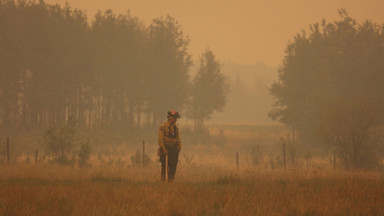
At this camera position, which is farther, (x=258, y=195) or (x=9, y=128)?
(x=9, y=128)

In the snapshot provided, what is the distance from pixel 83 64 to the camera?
47000 millimetres

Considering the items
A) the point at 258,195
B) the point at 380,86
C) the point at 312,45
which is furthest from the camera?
the point at 312,45

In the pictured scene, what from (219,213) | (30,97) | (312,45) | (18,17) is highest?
(18,17)

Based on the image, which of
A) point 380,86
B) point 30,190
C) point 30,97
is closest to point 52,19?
point 30,97

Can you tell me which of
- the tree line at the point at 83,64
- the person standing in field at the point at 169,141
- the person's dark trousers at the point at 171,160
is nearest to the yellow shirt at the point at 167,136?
the person standing in field at the point at 169,141

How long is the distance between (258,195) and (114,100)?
41.1 m

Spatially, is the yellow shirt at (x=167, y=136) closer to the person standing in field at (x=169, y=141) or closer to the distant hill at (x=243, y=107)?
the person standing in field at (x=169, y=141)

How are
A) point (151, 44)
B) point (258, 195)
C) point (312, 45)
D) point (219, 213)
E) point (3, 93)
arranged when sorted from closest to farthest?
point (219, 213), point (258, 195), point (3, 93), point (312, 45), point (151, 44)

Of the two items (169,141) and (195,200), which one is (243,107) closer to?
(169,141)

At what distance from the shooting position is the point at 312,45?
45.4 metres

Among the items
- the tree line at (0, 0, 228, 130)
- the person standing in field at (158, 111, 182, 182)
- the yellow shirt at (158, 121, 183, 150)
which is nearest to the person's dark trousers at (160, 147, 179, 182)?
the person standing in field at (158, 111, 182, 182)

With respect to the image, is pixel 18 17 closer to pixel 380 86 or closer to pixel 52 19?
pixel 52 19

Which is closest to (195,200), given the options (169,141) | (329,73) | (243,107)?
(169,141)

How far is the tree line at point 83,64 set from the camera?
1727 inches
